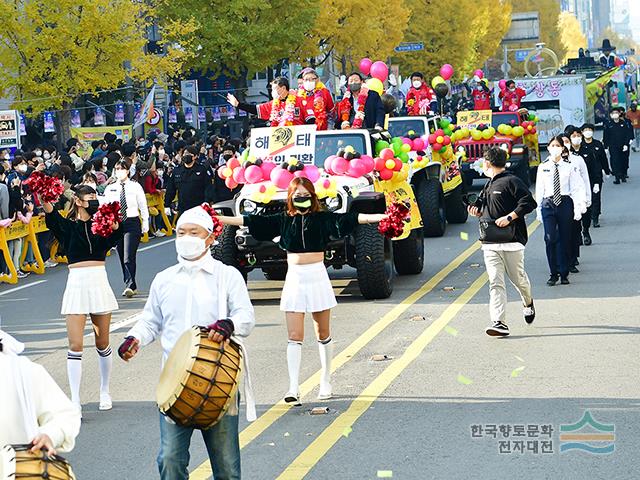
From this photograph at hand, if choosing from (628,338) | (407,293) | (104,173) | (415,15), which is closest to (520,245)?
(628,338)

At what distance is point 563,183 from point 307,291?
22.2 ft

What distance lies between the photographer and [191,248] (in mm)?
7023

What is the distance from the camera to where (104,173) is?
2281cm

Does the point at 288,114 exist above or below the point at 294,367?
above

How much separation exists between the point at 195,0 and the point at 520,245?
36.7m

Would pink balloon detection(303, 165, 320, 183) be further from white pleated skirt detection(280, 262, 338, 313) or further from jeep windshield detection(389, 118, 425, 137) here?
jeep windshield detection(389, 118, 425, 137)

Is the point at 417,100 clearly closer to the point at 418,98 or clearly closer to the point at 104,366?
the point at 418,98

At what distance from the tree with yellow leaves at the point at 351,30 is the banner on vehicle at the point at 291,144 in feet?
119

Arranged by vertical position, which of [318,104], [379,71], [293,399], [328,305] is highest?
[379,71]

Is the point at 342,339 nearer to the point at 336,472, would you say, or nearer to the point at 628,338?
the point at 628,338

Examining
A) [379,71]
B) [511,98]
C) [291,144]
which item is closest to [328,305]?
[291,144]

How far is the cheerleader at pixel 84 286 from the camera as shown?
1008 cm

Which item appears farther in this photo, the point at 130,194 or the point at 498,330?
the point at 130,194

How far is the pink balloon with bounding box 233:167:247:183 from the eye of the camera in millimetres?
15586
